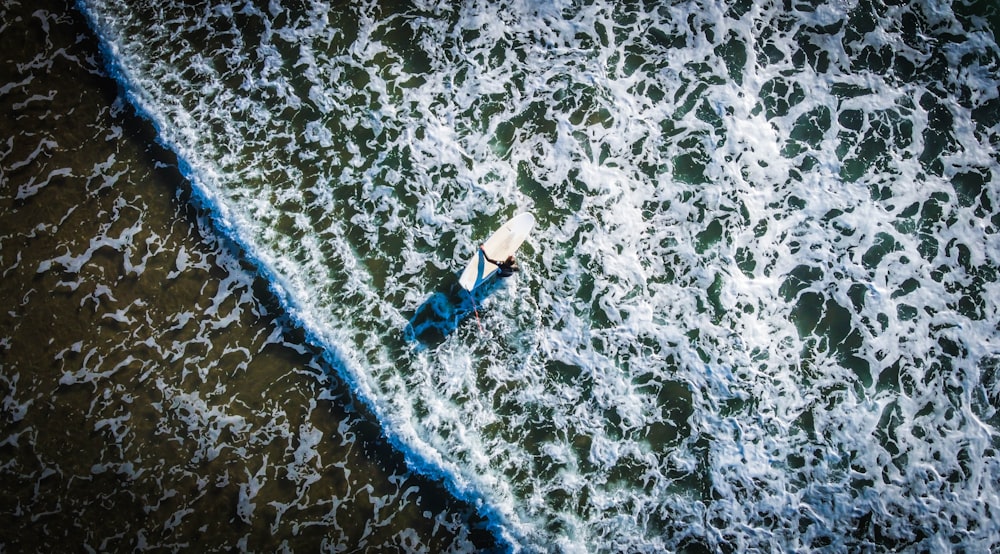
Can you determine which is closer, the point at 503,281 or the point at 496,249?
the point at 496,249

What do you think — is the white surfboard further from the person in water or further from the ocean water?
the ocean water

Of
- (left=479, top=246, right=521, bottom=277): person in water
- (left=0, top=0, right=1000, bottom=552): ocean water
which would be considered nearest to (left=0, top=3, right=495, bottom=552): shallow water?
(left=0, top=0, right=1000, bottom=552): ocean water

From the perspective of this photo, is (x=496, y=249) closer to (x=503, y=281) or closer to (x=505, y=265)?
(x=505, y=265)

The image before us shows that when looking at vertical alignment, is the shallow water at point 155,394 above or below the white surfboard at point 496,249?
below

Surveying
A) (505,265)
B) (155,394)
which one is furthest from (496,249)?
(155,394)

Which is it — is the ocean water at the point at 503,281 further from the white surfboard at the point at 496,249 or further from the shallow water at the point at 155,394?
the white surfboard at the point at 496,249

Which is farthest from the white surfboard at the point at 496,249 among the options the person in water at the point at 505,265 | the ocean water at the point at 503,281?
the ocean water at the point at 503,281
